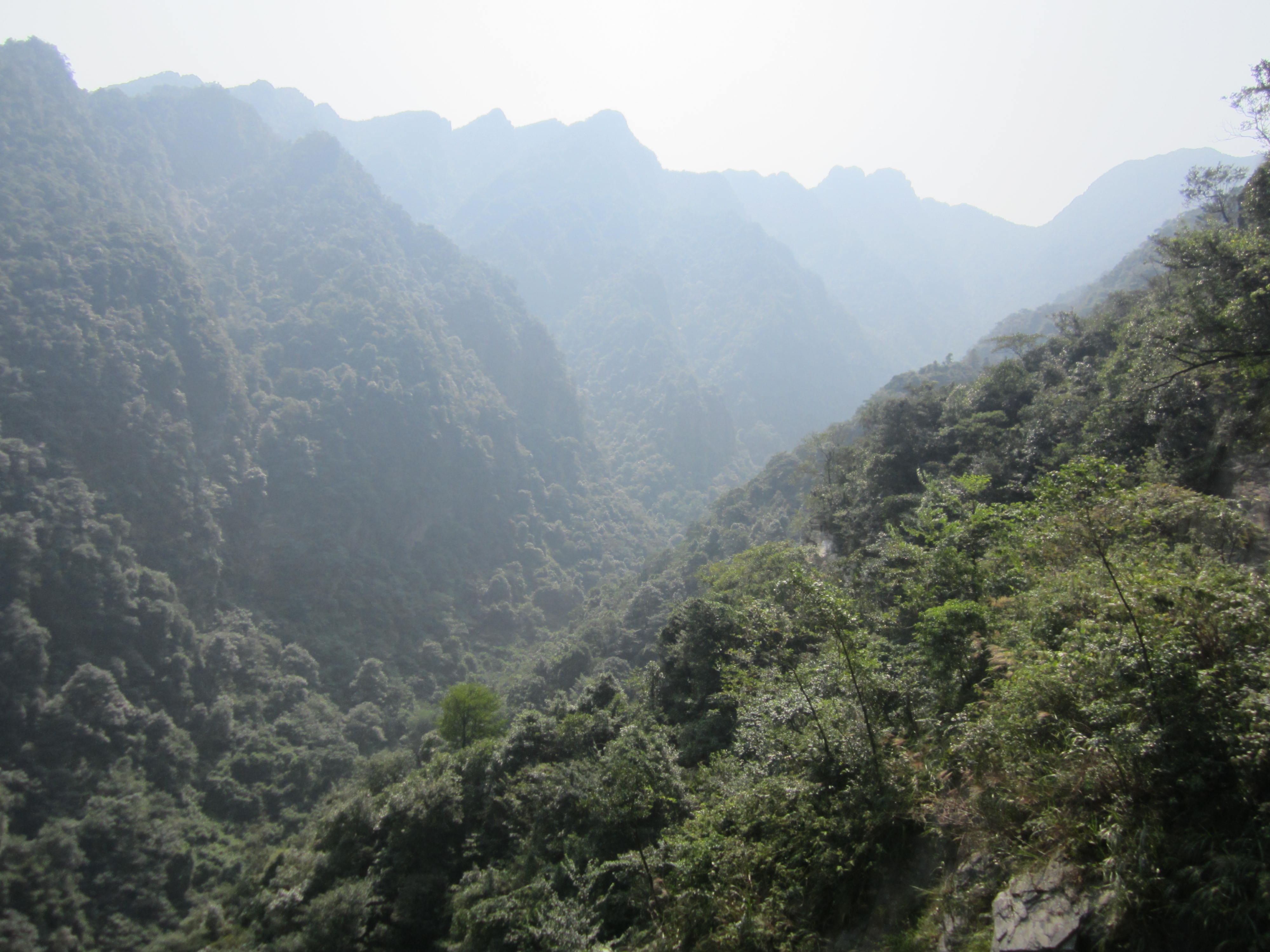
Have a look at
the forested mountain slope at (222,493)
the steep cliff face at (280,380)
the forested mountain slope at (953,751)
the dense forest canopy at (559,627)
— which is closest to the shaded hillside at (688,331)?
the forested mountain slope at (222,493)

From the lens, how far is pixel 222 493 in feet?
218

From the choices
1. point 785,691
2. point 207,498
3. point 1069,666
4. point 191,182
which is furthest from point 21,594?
point 191,182

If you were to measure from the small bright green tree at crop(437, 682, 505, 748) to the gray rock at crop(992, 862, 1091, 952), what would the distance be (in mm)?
25760

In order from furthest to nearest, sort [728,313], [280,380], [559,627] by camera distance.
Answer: [728,313] < [280,380] < [559,627]

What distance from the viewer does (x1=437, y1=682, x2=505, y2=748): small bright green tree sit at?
90.8ft

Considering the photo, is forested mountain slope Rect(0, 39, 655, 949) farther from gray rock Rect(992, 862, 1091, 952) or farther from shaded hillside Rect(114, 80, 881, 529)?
gray rock Rect(992, 862, 1091, 952)

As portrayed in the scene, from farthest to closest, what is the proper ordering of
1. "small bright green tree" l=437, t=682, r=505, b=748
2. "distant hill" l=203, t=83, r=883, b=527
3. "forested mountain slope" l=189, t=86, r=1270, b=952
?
"distant hill" l=203, t=83, r=883, b=527
"small bright green tree" l=437, t=682, r=505, b=748
"forested mountain slope" l=189, t=86, r=1270, b=952

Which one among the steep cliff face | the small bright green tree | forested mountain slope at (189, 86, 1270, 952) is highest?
the steep cliff face

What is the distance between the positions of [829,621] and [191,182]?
155 metres

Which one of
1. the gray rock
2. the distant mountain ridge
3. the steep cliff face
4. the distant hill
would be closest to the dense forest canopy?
the gray rock

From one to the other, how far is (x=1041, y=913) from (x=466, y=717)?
1065 inches

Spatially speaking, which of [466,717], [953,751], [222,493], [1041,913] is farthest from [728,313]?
[1041,913]

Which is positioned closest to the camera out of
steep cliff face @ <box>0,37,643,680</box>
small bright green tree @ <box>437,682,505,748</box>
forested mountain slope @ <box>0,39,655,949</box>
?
small bright green tree @ <box>437,682,505,748</box>

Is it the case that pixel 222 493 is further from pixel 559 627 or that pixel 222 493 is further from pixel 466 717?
pixel 466 717
